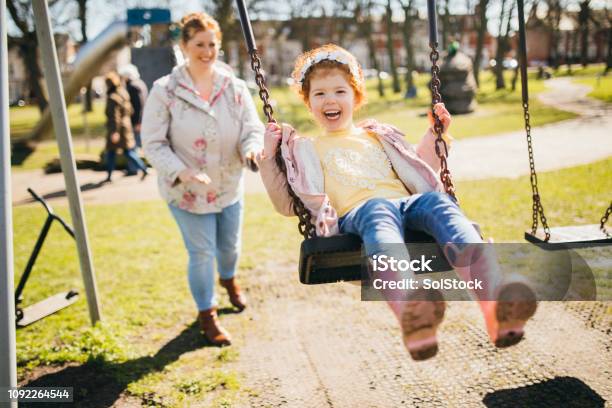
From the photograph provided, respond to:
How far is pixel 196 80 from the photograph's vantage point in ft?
10.8

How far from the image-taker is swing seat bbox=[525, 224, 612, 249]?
3162mm

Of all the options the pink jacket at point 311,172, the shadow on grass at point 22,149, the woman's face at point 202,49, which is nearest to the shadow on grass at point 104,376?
the pink jacket at point 311,172

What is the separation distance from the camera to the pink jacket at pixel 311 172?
2461 millimetres

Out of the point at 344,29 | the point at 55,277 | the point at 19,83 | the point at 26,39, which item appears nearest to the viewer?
the point at 55,277

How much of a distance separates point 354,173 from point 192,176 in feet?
3.22

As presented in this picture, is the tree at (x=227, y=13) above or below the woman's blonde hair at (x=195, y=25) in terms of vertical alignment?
above

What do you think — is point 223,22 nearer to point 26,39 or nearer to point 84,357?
point 26,39

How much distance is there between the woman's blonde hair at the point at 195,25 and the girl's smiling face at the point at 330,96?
0.93 metres

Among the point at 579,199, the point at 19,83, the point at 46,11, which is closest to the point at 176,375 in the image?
the point at 46,11

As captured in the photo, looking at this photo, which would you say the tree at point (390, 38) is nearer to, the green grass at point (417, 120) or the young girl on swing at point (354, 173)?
the green grass at point (417, 120)

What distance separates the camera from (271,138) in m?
2.52

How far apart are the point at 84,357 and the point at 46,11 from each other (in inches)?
87.1

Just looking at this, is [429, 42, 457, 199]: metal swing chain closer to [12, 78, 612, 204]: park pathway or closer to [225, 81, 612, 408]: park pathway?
[225, 81, 612, 408]: park pathway

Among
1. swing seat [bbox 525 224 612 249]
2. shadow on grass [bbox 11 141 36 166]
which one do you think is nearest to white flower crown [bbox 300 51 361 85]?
swing seat [bbox 525 224 612 249]
